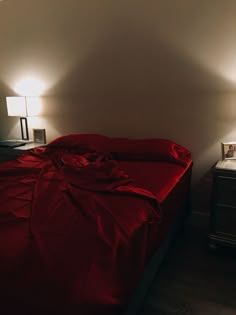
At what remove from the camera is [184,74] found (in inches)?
92.2

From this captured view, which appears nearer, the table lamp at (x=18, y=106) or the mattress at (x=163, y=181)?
the mattress at (x=163, y=181)

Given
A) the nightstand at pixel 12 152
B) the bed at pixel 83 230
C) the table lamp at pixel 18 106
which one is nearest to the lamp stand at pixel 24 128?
the table lamp at pixel 18 106

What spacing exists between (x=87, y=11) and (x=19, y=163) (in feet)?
5.57

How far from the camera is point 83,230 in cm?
107

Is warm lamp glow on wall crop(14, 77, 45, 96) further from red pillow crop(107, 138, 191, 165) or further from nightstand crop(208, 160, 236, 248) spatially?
nightstand crop(208, 160, 236, 248)

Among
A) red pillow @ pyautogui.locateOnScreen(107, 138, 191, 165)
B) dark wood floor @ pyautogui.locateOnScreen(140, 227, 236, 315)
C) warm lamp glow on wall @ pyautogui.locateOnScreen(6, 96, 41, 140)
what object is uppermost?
warm lamp glow on wall @ pyautogui.locateOnScreen(6, 96, 41, 140)

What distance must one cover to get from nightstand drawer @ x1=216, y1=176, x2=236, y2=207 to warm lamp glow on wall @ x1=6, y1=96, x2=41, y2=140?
2.24m

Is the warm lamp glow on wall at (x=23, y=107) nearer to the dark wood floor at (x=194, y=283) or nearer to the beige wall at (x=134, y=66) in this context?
the beige wall at (x=134, y=66)

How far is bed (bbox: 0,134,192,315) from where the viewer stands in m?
0.80

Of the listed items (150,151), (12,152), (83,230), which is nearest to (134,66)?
(150,151)

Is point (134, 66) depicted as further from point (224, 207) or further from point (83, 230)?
point (83, 230)

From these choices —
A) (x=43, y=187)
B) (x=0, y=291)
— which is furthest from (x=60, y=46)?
(x=0, y=291)

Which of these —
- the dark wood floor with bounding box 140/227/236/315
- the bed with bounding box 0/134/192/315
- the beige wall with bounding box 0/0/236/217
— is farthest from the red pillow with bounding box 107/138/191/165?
the dark wood floor with bounding box 140/227/236/315

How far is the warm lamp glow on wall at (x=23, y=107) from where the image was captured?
3.02m
